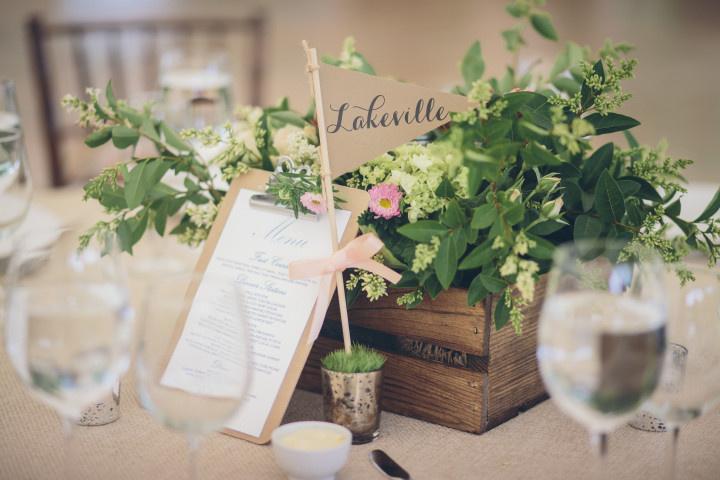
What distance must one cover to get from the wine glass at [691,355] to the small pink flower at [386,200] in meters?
0.35

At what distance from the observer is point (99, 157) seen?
12.6ft

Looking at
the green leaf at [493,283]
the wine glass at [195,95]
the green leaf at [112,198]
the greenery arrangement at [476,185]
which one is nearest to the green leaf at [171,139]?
the greenery arrangement at [476,185]

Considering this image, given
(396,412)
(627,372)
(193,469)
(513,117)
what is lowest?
(396,412)

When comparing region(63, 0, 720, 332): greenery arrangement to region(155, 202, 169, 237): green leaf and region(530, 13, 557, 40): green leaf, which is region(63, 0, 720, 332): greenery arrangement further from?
region(530, 13, 557, 40): green leaf

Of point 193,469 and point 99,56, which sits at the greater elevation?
point 193,469

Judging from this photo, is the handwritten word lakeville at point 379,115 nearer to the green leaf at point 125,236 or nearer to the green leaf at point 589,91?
the green leaf at point 589,91

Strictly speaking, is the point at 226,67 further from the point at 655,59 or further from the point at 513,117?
the point at 655,59

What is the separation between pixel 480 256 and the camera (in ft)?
3.05

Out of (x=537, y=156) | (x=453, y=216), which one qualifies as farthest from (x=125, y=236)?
(x=537, y=156)

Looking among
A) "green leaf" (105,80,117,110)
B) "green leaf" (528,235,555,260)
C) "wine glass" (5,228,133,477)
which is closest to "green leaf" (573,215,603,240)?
"green leaf" (528,235,555,260)

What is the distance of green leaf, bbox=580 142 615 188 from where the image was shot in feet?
3.47

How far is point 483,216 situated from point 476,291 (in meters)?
0.10

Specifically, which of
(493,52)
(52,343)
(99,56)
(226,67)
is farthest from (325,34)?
(52,343)

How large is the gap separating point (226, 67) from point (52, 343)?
2362 millimetres
